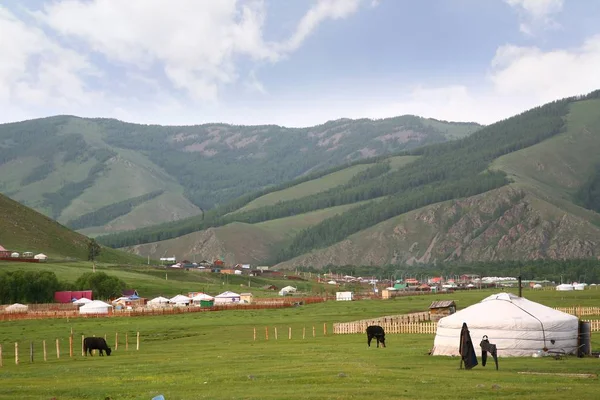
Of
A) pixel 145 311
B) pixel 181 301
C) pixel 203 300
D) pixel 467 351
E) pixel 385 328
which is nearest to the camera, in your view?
pixel 467 351

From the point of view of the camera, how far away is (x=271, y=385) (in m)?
Result: 34.2

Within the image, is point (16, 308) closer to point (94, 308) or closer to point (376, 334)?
point (94, 308)

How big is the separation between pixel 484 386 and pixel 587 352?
19.5 metres

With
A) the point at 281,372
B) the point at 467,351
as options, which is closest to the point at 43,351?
the point at 281,372

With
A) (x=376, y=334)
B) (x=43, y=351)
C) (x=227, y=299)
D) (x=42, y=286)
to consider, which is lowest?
(x=43, y=351)

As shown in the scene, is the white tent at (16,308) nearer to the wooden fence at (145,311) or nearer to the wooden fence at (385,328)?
the wooden fence at (145,311)

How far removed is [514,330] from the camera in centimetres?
4916

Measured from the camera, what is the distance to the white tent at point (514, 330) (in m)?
49.2

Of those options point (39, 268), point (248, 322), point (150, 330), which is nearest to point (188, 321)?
point (248, 322)

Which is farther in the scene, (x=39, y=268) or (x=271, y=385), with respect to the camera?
(x=39, y=268)

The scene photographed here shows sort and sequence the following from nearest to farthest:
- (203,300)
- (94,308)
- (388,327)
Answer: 1. (388,327)
2. (94,308)
3. (203,300)

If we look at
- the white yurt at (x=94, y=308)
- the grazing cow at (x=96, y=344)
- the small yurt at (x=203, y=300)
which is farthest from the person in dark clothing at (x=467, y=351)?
the small yurt at (x=203, y=300)

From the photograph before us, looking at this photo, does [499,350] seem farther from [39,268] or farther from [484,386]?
[39,268]

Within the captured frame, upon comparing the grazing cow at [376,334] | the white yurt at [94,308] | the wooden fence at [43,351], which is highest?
the white yurt at [94,308]
